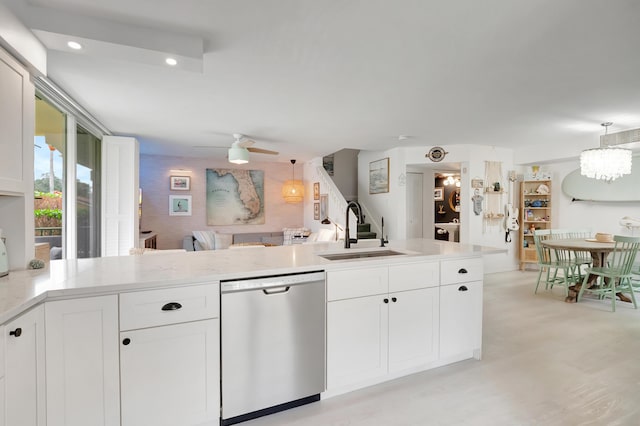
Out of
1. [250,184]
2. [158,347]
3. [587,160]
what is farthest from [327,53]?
[250,184]

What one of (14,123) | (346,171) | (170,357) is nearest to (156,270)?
(170,357)

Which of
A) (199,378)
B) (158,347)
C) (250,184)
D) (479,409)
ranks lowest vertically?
(479,409)

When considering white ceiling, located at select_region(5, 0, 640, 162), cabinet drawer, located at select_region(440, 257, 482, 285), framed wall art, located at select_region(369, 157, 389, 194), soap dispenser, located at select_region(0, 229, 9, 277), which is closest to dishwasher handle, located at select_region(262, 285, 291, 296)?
cabinet drawer, located at select_region(440, 257, 482, 285)

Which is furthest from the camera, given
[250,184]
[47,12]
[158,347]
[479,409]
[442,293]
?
[250,184]

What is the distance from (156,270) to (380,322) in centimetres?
154

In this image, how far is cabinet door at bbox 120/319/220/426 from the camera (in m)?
1.55

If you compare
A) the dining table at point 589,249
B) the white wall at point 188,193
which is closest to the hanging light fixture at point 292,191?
the white wall at point 188,193

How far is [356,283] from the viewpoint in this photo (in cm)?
211

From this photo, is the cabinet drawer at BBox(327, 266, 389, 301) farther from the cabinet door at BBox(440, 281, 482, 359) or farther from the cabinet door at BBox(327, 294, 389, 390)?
the cabinet door at BBox(440, 281, 482, 359)

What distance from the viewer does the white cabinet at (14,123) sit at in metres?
1.59

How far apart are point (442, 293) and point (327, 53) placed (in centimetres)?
207

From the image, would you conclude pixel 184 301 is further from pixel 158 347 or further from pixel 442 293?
pixel 442 293

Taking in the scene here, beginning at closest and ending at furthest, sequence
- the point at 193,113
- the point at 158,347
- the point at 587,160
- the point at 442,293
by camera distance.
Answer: the point at 158,347
the point at 442,293
the point at 193,113
the point at 587,160

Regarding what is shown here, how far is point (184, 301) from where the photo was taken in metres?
1.65
